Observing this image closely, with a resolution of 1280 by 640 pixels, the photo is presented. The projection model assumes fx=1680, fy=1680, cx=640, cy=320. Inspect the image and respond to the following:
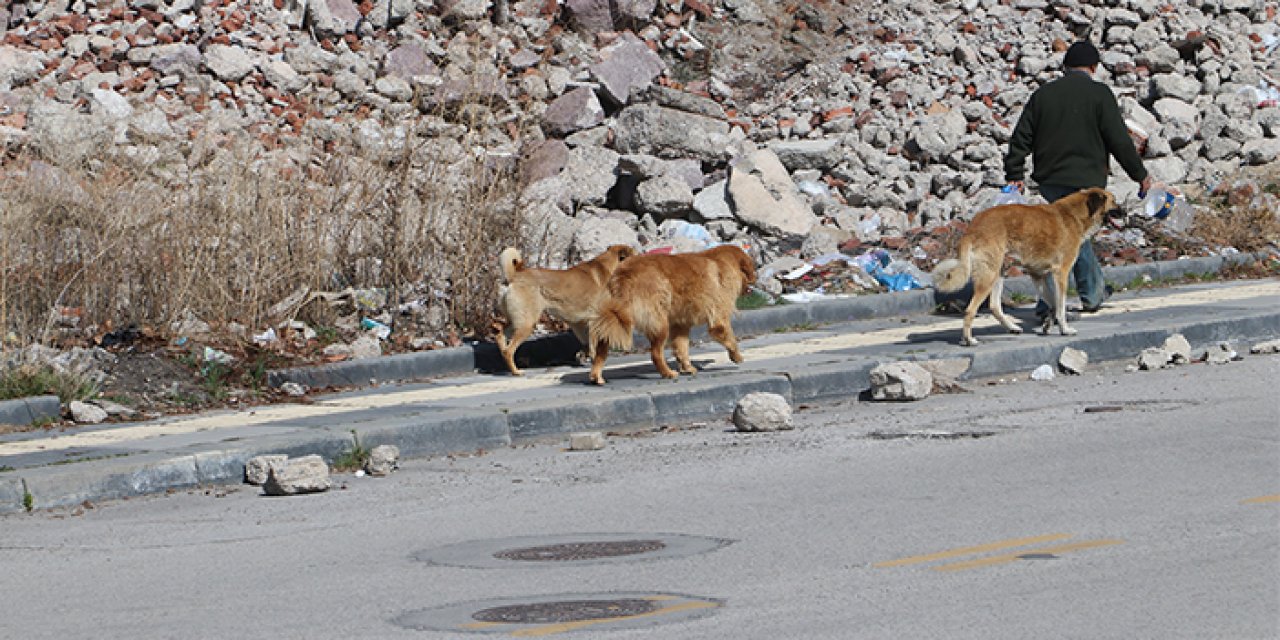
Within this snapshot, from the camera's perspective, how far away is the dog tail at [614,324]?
12570 mm

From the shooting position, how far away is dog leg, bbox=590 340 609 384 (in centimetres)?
→ 1259

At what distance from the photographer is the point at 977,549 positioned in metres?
7.09

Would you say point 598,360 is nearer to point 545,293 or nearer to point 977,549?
point 545,293

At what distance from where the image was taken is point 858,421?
11.3 m

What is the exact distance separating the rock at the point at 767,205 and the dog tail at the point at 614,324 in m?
6.92

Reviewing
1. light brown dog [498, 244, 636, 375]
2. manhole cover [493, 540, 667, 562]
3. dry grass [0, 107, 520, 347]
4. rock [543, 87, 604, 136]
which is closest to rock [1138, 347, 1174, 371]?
light brown dog [498, 244, 636, 375]

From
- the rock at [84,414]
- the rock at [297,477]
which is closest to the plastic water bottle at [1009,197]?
the rock at [297,477]

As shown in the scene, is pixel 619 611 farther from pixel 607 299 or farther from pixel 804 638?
pixel 607 299

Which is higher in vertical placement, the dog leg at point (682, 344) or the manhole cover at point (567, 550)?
the dog leg at point (682, 344)

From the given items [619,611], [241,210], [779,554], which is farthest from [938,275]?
[619,611]

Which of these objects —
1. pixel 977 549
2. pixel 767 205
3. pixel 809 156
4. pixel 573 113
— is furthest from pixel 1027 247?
pixel 573 113

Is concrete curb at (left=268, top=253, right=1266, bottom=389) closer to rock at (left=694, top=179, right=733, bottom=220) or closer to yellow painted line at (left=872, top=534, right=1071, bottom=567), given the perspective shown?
rock at (left=694, top=179, right=733, bottom=220)

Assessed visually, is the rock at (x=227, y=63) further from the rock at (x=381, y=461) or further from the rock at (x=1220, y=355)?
the rock at (x=381, y=461)

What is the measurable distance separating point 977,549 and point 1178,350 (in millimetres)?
6888
